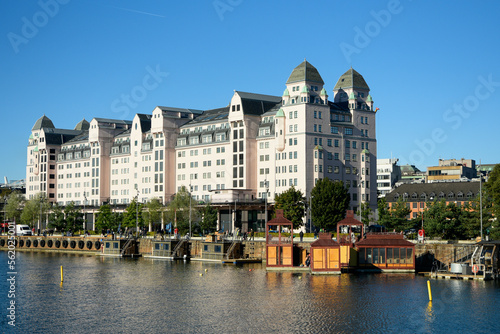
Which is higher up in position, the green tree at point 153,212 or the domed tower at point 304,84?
the domed tower at point 304,84

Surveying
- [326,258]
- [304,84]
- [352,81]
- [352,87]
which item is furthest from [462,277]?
[352,81]

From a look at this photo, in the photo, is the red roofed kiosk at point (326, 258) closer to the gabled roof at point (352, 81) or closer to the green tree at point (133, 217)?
the gabled roof at point (352, 81)

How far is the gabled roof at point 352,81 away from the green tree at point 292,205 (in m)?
37.2

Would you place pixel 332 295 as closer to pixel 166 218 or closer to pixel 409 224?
pixel 409 224

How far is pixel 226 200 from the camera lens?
178125 millimetres

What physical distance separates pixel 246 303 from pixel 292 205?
78218 mm

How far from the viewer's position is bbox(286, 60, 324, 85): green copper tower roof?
568 feet

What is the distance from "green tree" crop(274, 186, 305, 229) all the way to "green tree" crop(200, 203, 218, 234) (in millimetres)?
16275

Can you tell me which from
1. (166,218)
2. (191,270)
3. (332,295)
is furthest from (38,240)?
(332,295)

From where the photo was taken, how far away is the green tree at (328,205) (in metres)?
156

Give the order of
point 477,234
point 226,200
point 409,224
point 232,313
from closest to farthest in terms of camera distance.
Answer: point 232,313
point 477,234
point 409,224
point 226,200

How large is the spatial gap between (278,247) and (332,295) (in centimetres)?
2763

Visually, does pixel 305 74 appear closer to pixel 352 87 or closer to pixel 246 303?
pixel 352 87

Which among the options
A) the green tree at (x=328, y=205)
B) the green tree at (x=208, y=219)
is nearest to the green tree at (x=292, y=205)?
the green tree at (x=328, y=205)
